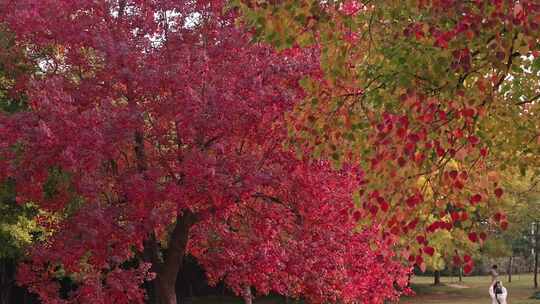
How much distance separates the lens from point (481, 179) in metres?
8.58

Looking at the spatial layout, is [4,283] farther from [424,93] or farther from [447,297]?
[424,93]

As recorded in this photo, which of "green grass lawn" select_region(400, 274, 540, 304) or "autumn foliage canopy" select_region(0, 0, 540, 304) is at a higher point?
"autumn foliage canopy" select_region(0, 0, 540, 304)

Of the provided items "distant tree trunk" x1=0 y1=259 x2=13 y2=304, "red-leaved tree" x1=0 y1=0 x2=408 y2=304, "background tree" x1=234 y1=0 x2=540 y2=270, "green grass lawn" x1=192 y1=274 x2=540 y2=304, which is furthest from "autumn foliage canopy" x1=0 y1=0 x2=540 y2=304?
"green grass lawn" x1=192 y1=274 x2=540 y2=304

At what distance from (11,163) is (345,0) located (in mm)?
9802

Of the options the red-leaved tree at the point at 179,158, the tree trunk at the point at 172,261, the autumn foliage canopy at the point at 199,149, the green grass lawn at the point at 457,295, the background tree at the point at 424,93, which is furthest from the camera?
the green grass lawn at the point at 457,295

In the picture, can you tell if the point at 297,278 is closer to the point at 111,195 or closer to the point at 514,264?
the point at 111,195

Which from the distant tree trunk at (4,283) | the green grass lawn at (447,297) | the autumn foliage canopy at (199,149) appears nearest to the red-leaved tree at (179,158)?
the autumn foliage canopy at (199,149)

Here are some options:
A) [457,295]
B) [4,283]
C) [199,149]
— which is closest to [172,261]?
[199,149]

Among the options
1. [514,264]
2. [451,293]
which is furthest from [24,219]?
[514,264]

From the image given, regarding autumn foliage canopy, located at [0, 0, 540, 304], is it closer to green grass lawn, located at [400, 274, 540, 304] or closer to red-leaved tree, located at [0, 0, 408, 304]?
red-leaved tree, located at [0, 0, 408, 304]

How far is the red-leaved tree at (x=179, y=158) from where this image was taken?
51.1 feet

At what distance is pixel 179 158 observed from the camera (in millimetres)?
16703

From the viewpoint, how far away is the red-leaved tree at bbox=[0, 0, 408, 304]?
15.6 meters

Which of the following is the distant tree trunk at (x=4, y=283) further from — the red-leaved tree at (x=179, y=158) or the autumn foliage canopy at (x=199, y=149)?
the red-leaved tree at (x=179, y=158)
